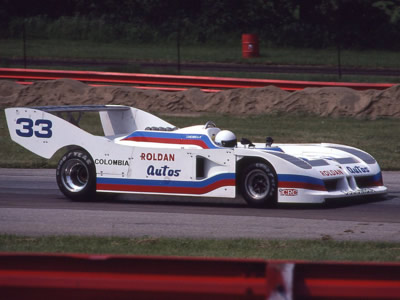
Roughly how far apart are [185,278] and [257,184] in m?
6.01

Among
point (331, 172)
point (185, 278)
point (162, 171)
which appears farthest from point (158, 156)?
point (185, 278)

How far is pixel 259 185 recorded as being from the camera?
34.8 ft

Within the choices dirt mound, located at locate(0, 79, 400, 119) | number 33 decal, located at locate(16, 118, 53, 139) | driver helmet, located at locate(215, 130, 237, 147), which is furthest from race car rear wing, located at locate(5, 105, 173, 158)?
dirt mound, located at locate(0, 79, 400, 119)

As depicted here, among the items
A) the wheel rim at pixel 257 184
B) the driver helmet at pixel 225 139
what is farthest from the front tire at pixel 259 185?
Result: the driver helmet at pixel 225 139

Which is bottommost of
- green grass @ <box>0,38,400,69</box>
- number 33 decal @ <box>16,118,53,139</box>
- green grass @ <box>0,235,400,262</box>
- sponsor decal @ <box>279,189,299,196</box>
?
green grass @ <box>0,235,400,262</box>

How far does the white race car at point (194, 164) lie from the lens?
1039 centimetres

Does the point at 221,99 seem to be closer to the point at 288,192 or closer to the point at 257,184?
the point at 257,184

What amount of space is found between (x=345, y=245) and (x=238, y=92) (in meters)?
14.6

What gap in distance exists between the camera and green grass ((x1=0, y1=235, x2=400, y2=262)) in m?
7.92

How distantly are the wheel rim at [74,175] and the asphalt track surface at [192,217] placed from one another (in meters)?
0.23

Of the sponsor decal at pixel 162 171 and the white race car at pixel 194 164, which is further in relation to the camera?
the sponsor decal at pixel 162 171

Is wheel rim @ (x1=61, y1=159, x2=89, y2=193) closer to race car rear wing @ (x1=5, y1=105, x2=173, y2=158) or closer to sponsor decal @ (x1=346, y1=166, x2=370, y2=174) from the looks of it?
race car rear wing @ (x1=5, y1=105, x2=173, y2=158)

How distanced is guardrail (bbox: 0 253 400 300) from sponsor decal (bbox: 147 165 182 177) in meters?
6.13

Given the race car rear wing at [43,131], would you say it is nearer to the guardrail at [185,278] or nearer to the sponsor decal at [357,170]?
the sponsor decal at [357,170]
